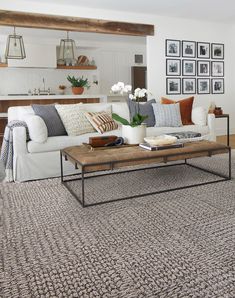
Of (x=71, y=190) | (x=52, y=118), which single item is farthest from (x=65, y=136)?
(x=71, y=190)

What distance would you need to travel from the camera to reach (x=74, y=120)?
385 centimetres

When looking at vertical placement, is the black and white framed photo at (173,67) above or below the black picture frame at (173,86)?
above

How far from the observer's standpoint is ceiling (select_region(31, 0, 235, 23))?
198 inches

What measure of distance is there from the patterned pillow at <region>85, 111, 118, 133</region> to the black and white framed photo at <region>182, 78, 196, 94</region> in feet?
9.17

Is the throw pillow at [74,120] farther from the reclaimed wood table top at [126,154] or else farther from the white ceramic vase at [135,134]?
the white ceramic vase at [135,134]

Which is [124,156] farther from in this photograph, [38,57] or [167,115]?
[38,57]

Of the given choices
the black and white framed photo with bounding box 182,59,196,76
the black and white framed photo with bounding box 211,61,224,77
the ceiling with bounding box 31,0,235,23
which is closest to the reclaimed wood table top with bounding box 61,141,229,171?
the ceiling with bounding box 31,0,235,23

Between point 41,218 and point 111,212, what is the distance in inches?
21.7

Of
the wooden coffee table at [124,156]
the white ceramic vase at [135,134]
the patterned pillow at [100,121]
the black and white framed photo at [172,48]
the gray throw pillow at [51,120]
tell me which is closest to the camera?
the wooden coffee table at [124,156]

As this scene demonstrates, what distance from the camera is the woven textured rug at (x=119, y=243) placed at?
1537mm

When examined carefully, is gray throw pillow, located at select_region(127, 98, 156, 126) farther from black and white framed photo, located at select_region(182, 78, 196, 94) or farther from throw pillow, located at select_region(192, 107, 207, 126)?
black and white framed photo, located at select_region(182, 78, 196, 94)

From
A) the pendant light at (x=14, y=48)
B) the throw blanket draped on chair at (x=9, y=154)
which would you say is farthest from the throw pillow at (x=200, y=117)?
the pendant light at (x=14, y=48)

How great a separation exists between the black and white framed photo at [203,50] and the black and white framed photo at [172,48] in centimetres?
49

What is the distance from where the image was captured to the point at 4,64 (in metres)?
7.34
